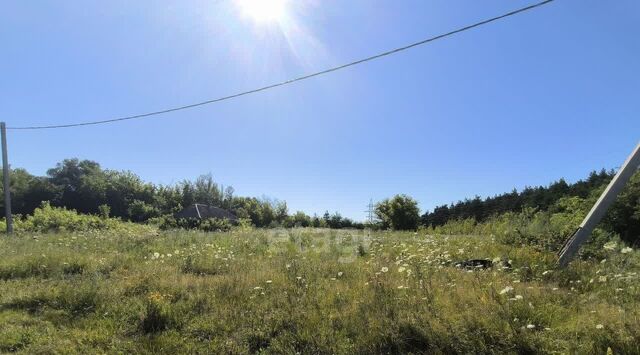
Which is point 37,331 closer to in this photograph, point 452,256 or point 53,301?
point 53,301

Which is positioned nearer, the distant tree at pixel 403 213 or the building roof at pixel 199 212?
the distant tree at pixel 403 213

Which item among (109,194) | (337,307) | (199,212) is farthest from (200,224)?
(109,194)

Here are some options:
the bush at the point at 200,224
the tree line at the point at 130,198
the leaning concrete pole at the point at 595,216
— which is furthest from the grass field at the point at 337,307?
the tree line at the point at 130,198

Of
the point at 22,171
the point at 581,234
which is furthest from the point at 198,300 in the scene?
the point at 22,171

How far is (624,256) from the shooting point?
6.32 m

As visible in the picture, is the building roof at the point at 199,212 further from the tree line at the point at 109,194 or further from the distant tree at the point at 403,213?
the distant tree at the point at 403,213

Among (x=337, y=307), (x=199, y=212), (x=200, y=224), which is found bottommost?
(x=337, y=307)

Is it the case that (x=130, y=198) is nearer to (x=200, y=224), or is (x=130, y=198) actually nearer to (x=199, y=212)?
(x=199, y=212)

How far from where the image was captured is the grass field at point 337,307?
13.7 feet

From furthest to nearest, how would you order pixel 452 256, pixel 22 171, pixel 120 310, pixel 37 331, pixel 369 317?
1. pixel 22 171
2. pixel 452 256
3. pixel 120 310
4. pixel 37 331
5. pixel 369 317

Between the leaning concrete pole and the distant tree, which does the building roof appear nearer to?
the distant tree

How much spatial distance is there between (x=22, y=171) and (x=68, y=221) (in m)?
61.0

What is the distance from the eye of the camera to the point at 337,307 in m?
5.50

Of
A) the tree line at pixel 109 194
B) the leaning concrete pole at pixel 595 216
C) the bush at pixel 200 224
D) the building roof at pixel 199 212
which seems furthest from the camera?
the tree line at pixel 109 194
